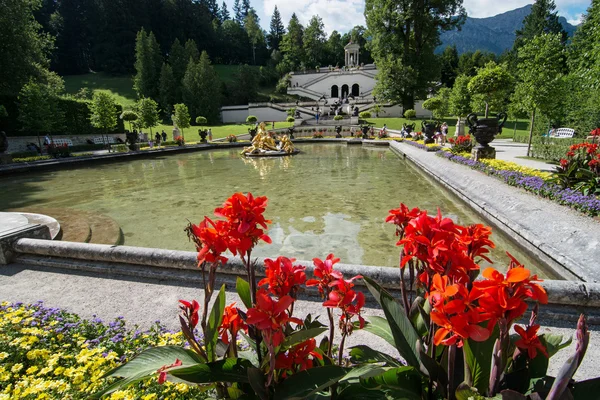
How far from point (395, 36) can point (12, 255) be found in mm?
43330

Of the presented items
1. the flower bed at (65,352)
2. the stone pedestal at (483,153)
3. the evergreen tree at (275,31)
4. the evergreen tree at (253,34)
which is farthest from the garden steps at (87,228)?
the evergreen tree at (275,31)

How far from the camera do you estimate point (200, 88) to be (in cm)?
4881

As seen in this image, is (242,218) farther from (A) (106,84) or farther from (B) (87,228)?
(A) (106,84)

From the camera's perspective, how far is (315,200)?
10102 mm

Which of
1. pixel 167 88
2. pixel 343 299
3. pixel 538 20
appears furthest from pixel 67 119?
pixel 538 20

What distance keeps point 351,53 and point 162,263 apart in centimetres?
7868

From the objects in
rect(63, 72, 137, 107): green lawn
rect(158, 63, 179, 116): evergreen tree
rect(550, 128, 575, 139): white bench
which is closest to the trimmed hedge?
rect(158, 63, 179, 116): evergreen tree

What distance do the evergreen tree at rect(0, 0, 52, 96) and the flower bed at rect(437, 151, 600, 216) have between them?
3059cm

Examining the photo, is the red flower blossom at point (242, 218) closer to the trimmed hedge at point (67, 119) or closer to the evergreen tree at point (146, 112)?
the trimmed hedge at point (67, 119)

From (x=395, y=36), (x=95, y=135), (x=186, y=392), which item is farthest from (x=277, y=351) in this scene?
(x=395, y=36)

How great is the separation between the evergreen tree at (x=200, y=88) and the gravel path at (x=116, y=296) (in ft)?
157

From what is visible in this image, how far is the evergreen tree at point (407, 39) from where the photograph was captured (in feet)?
124

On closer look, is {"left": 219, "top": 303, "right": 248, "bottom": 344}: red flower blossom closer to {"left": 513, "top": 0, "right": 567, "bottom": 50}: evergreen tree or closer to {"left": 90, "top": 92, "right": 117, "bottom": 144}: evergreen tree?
{"left": 90, "top": 92, "right": 117, "bottom": 144}: evergreen tree

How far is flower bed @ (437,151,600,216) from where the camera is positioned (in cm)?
618
